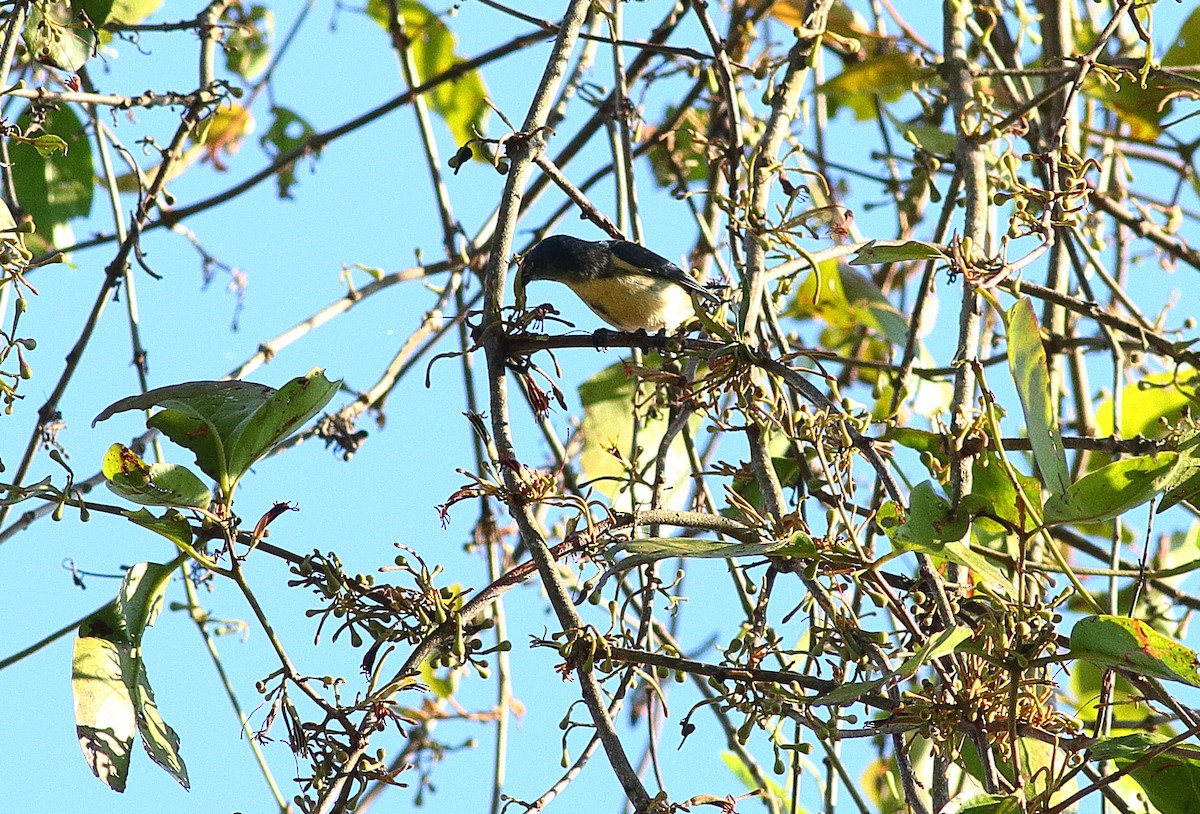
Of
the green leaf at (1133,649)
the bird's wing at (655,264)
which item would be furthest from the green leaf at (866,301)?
the green leaf at (1133,649)

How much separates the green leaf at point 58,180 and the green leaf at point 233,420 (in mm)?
1044

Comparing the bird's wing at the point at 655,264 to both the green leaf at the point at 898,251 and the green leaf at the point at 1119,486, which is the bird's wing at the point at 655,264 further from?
the green leaf at the point at 1119,486

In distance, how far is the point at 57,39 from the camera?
172 cm

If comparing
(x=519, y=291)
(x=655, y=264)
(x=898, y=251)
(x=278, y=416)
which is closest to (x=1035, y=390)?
(x=898, y=251)

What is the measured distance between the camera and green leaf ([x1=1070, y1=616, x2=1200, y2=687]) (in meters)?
0.97

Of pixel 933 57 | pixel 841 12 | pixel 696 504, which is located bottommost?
pixel 696 504

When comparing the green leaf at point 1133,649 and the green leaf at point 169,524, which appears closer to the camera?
the green leaf at point 1133,649

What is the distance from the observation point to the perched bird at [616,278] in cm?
237

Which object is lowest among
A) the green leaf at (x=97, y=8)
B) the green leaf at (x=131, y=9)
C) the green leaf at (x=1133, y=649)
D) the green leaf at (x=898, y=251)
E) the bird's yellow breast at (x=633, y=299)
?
the green leaf at (x=1133, y=649)

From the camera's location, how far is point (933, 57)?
2502 mm

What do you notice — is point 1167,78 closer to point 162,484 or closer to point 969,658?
point 969,658

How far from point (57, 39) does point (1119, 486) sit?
4.76 ft

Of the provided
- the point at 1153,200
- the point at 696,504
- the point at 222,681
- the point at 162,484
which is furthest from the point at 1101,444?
the point at 1153,200

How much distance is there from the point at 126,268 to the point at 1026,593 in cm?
139
